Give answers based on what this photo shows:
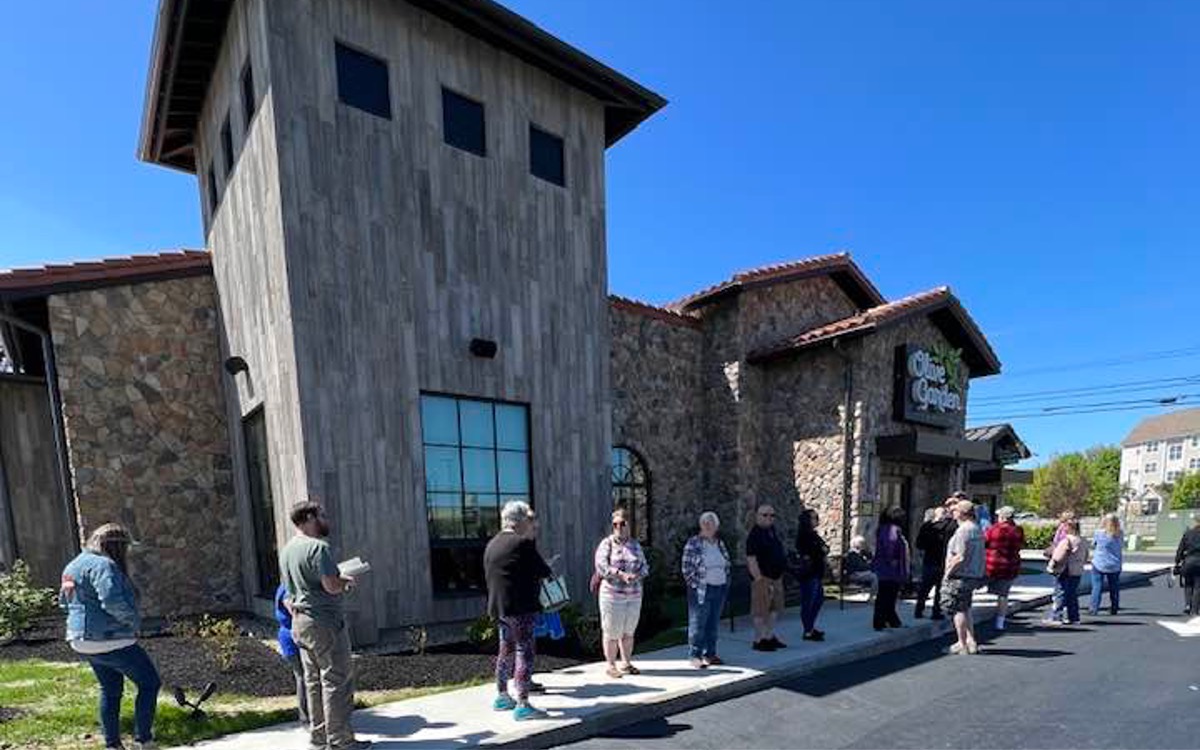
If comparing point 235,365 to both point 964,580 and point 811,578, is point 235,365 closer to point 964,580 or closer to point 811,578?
point 811,578

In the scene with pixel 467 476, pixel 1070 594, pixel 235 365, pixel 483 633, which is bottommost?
pixel 1070 594

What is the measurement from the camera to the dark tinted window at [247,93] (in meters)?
6.95

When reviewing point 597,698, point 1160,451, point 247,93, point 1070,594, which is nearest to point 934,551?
point 1070,594

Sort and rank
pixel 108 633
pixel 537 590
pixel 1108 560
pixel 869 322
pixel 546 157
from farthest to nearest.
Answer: pixel 869 322 → pixel 1108 560 → pixel 546 157 → pixel 537 590 → pixel 108 633

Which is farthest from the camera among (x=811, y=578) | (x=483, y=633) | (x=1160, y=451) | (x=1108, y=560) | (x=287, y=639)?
(x=1160, y=451)

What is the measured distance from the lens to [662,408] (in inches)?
490

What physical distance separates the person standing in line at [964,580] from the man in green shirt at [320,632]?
21.8 feet

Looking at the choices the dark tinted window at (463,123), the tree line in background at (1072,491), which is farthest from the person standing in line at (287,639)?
the tree line in background at (1072,491)

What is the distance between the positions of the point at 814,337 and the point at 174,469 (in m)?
10.9

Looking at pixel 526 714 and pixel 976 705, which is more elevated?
pixel 526 714

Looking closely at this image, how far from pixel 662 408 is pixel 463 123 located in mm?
6763

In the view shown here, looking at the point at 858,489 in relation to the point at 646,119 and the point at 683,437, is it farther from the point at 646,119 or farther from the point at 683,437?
the point at 646,119

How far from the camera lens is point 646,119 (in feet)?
31.8

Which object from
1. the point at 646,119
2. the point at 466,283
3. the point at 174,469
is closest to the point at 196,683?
the point at 174,469
